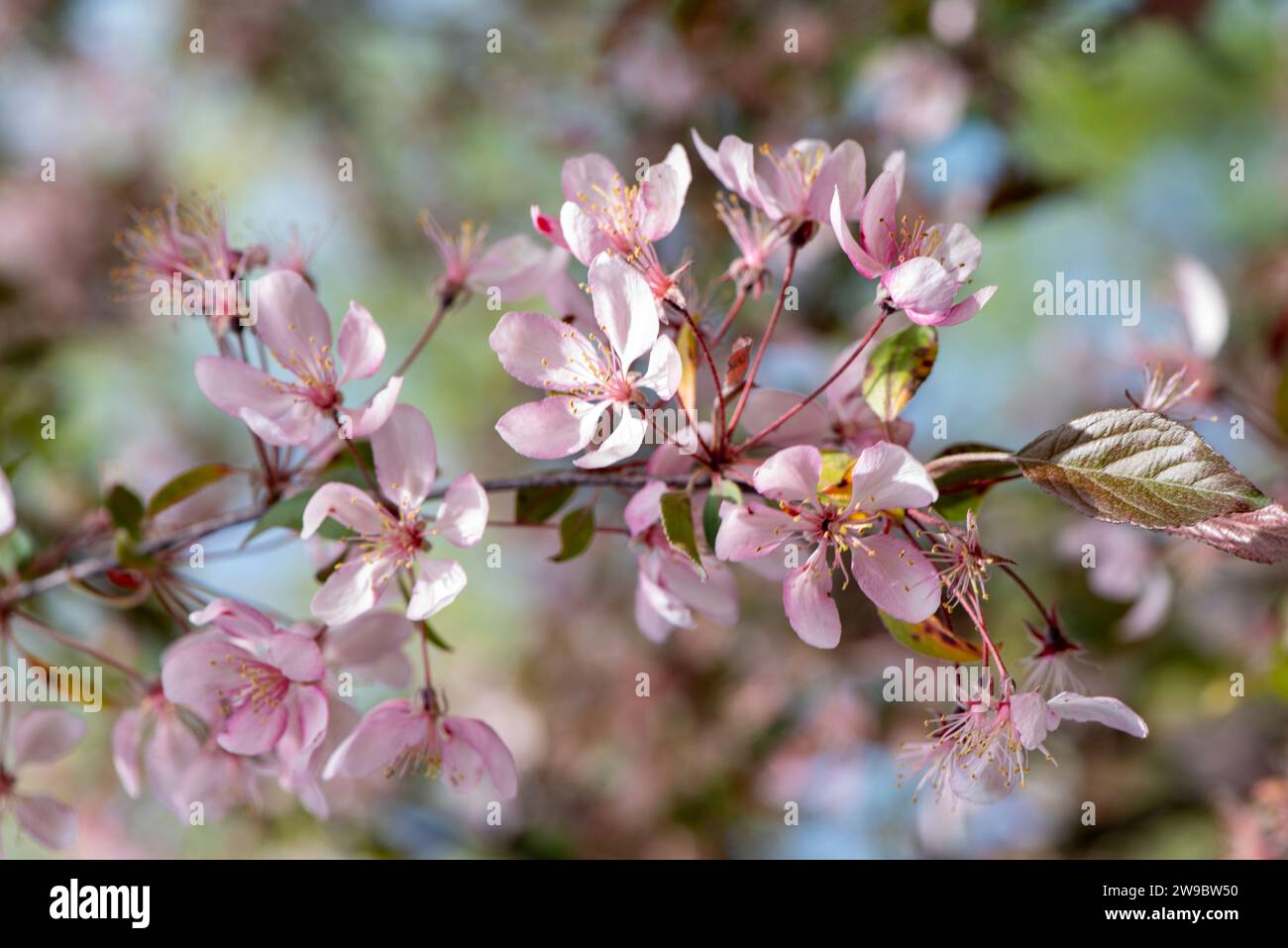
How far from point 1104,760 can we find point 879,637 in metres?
0.99

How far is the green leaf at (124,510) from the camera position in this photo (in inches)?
36.6

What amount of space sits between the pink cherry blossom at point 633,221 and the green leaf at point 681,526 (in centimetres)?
15

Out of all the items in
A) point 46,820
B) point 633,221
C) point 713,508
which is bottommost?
point 46,820

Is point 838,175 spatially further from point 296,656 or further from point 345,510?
point 296,656

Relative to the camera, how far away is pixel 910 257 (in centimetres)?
79

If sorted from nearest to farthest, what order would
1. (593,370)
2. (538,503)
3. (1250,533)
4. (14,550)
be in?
1. (1250,533)
2. (593,370)
3. (538,503)
4. (14,550)

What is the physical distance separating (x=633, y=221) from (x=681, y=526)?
245 mm

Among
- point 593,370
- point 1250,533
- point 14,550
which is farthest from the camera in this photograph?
point 14,550

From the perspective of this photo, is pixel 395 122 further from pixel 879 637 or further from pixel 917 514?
pixel 917 514

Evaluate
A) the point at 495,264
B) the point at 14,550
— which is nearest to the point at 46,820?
the point at 14,550

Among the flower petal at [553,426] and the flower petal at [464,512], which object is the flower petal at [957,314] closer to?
the flower petal at [553,426]

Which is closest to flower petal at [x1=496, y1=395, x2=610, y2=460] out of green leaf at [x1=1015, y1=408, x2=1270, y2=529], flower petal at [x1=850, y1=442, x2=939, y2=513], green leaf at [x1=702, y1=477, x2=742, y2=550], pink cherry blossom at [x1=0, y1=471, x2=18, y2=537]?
green leaf at [x1=702, y1=477, x2=742, y2=550]

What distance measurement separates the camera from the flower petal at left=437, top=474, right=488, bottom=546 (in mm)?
778
